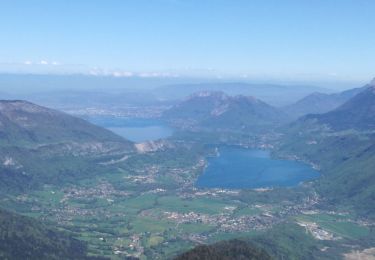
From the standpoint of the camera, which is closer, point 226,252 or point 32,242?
point 226,252

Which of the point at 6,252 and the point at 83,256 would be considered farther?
the point at 83,256

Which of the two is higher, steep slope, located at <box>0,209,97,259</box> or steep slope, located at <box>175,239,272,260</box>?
steep slope, located at <box>175,239,272,260</box>

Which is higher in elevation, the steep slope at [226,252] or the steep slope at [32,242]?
the steep slope at [226,252]

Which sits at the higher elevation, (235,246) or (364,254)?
(235,246)

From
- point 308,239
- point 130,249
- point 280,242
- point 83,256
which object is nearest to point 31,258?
point 83,256

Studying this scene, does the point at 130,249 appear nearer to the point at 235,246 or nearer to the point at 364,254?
the point at 235,246

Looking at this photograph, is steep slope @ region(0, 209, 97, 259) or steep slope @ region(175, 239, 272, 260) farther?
steep slope @ region(0, 209, 97, 259)

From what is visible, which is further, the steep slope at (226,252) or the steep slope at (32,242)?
the steep slope at (32,242)

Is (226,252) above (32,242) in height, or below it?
above
